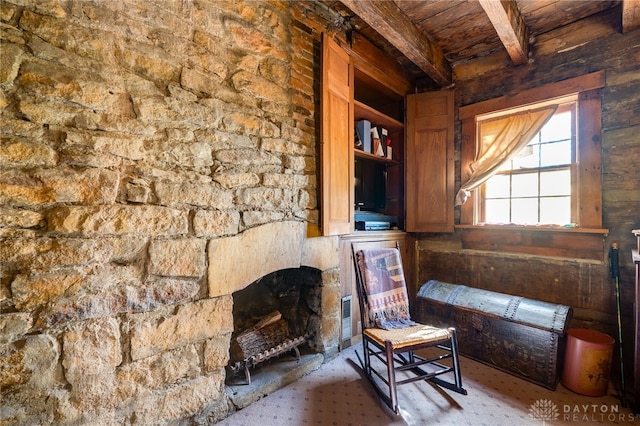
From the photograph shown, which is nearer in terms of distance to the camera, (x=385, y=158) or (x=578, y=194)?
(x=578, y=194)

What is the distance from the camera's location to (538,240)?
8.23ft


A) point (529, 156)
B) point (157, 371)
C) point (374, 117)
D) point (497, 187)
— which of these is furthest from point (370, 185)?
point (157, 371)

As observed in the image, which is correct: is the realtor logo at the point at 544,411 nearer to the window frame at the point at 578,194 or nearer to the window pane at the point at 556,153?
the window frame at the point at 578,194

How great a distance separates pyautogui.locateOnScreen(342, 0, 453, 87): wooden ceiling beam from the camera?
1.98 m

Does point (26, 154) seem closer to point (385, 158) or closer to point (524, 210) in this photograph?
point (385, 158)

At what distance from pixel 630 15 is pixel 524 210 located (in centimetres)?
157

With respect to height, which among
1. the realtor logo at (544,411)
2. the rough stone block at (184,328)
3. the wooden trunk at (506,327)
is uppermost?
the rough stone block at (184,328)

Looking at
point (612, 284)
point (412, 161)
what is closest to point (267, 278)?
point (412, 161)

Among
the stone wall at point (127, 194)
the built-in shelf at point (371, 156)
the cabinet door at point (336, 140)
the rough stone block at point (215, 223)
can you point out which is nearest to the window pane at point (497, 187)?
the built-in shelf at point (371, 156)

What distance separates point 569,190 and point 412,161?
138cm

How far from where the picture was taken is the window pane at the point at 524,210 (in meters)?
2.63

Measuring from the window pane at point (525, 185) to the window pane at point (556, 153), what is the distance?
0.48 ft

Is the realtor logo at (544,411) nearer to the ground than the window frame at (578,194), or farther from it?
nearer to the ground

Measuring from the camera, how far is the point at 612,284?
216 centimetres
